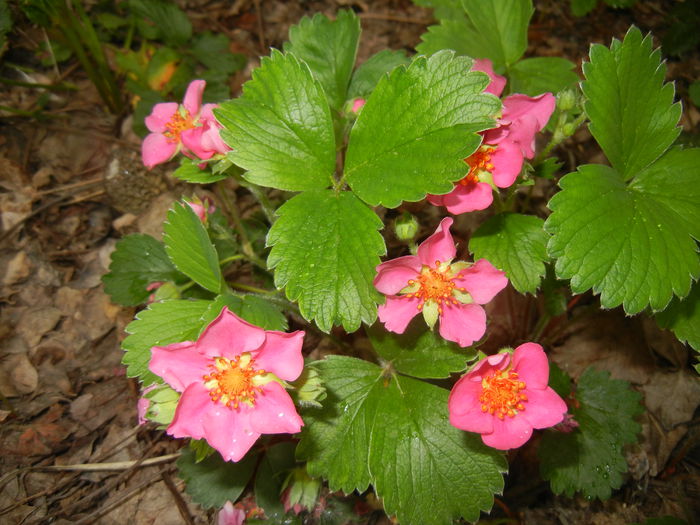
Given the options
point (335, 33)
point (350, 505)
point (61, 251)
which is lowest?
point (350, 505)

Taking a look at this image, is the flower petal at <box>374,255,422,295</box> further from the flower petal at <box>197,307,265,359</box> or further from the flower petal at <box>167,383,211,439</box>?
the flower petal at <box>167,383,211,439</box>

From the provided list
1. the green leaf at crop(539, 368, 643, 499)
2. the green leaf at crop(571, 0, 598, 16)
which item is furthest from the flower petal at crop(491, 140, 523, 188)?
the green leaf at crop(571, 0, 598, 16)

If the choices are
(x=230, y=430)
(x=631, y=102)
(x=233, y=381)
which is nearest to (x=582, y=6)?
(x=631, y=102)

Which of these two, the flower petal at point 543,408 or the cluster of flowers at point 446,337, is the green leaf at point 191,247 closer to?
the cluster of flowers at point 446,337

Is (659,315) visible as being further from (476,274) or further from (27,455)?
(27,455)

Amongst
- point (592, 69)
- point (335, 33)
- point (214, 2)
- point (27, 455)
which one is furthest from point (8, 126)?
point (592, 69)

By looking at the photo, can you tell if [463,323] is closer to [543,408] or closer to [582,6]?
[543,408]
